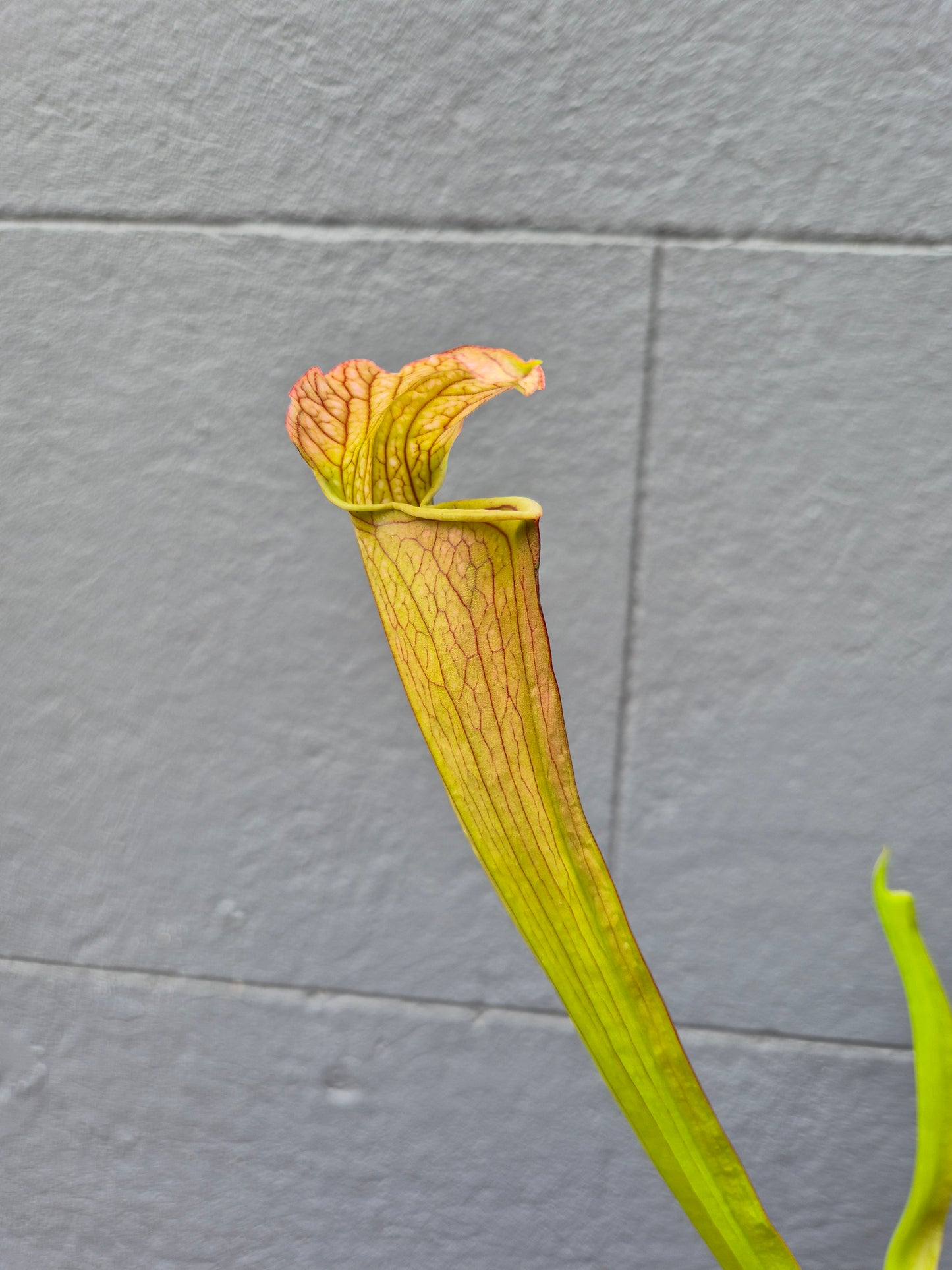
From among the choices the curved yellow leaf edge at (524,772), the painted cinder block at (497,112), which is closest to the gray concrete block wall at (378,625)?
the painted cinder block at (497,112)

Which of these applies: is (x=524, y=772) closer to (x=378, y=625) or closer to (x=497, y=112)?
(x=378, y=625)

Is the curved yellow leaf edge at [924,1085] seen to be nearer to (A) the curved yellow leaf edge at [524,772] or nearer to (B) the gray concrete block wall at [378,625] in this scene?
(A) the curved yellow leaf edge at [524,772]

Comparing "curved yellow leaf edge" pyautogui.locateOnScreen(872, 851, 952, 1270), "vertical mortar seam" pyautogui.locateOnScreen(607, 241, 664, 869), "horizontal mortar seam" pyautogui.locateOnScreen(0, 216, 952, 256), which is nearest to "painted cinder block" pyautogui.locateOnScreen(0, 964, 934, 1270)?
"vertical mortar seam" pyautogui.locateOnScreen(607, 241, 664, 869)

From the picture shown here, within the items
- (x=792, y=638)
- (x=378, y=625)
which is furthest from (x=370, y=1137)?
(x=792, y=638)

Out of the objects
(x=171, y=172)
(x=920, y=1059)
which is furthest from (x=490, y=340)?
(x=920, y=1059)

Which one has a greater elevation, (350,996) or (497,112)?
(497,112)

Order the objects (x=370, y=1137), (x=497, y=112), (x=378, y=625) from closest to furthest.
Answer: (x=497, y=112) → (x=378, y=625) → (x=370, y=1137)

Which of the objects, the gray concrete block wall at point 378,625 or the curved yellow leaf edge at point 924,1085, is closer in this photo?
the curved yellow leaf edge at point 924,1085

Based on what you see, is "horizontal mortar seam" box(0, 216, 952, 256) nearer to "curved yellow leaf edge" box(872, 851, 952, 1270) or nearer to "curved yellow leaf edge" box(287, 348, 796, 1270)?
"curved yellow leaf edge" box(287, 348, 796, 1270)
